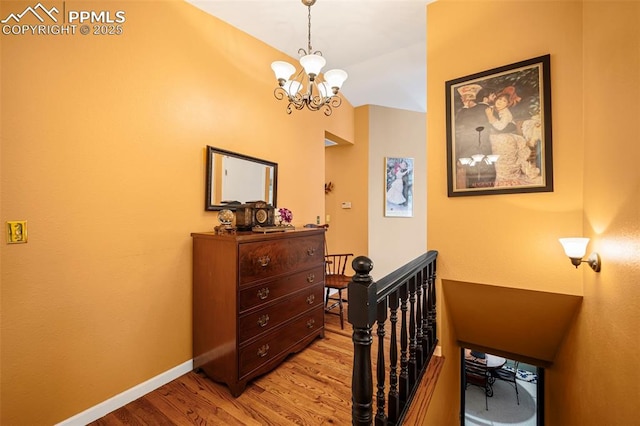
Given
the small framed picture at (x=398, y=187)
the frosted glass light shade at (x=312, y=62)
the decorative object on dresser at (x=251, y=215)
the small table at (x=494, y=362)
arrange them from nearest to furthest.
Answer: the frosted glass light shade at (x=312, y=62), the decorative object on dresser at (x=251, y=215), the small framed picture at (x=398, y=187), the small table at (x=494, y=362)

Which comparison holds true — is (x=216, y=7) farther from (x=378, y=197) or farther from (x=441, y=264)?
(x=378, y=197)

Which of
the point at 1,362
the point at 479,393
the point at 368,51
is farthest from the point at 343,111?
the point at 479,393

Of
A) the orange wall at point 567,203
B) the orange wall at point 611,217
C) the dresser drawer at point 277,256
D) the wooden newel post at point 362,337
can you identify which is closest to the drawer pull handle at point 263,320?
the dresser drawer at point 277,256

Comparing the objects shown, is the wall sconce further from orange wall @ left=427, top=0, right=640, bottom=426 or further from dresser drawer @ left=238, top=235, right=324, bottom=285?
dresser drawer @ left=238, top=235, right=324, bottom=285

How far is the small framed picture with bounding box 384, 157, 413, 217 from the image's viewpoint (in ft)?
14.5

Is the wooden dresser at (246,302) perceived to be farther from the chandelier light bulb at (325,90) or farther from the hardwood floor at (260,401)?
the chandelier light bulb at (325,90)

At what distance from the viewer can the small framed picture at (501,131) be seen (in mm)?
1891

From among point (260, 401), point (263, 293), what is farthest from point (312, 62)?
point (260, 401)

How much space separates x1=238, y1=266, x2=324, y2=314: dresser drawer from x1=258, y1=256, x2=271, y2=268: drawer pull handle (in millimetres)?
154

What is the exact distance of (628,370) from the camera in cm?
117

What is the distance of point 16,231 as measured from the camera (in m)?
1.39

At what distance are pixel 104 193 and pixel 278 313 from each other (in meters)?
1.50

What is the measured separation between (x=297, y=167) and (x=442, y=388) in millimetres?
2588

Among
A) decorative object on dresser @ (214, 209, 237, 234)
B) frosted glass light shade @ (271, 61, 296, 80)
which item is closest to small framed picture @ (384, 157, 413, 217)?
frosted glass light shade @ (271, 61, 296, 80)
